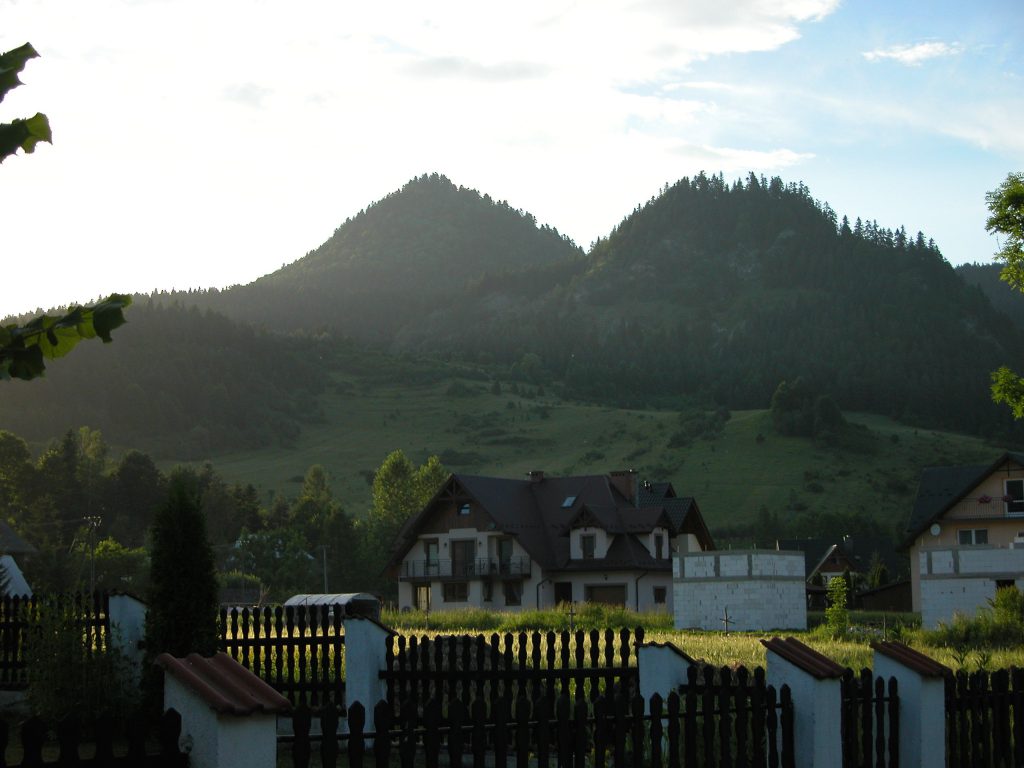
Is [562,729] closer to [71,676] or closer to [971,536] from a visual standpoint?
[71,676]

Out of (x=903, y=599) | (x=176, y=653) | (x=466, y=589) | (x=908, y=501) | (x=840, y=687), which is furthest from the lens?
(x=908, y=501)

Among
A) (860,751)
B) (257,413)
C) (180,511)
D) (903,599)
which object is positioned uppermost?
(257,413)

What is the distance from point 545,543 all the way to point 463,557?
172 inches

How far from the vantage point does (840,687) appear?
383 inches

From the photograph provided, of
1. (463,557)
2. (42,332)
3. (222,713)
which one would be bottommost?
(463,557)

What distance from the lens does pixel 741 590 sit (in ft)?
148

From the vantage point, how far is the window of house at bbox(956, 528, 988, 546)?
183ft

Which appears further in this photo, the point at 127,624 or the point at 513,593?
the point at 513,593

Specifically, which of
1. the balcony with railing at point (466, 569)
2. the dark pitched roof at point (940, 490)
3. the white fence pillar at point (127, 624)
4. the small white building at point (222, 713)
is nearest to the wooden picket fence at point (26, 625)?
the white fence pillar at point (127, 624)

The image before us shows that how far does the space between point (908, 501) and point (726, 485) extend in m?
17.3

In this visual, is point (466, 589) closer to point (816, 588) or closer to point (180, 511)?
point (816, 588)

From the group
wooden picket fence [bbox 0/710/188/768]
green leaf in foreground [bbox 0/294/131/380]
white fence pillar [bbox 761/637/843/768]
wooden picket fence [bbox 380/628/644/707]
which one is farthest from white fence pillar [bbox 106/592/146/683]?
green leaf in foreground [bbox 0/294/131/380]

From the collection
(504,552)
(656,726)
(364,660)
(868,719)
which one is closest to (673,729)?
(656,726)

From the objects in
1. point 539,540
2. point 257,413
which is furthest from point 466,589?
point 257,413
